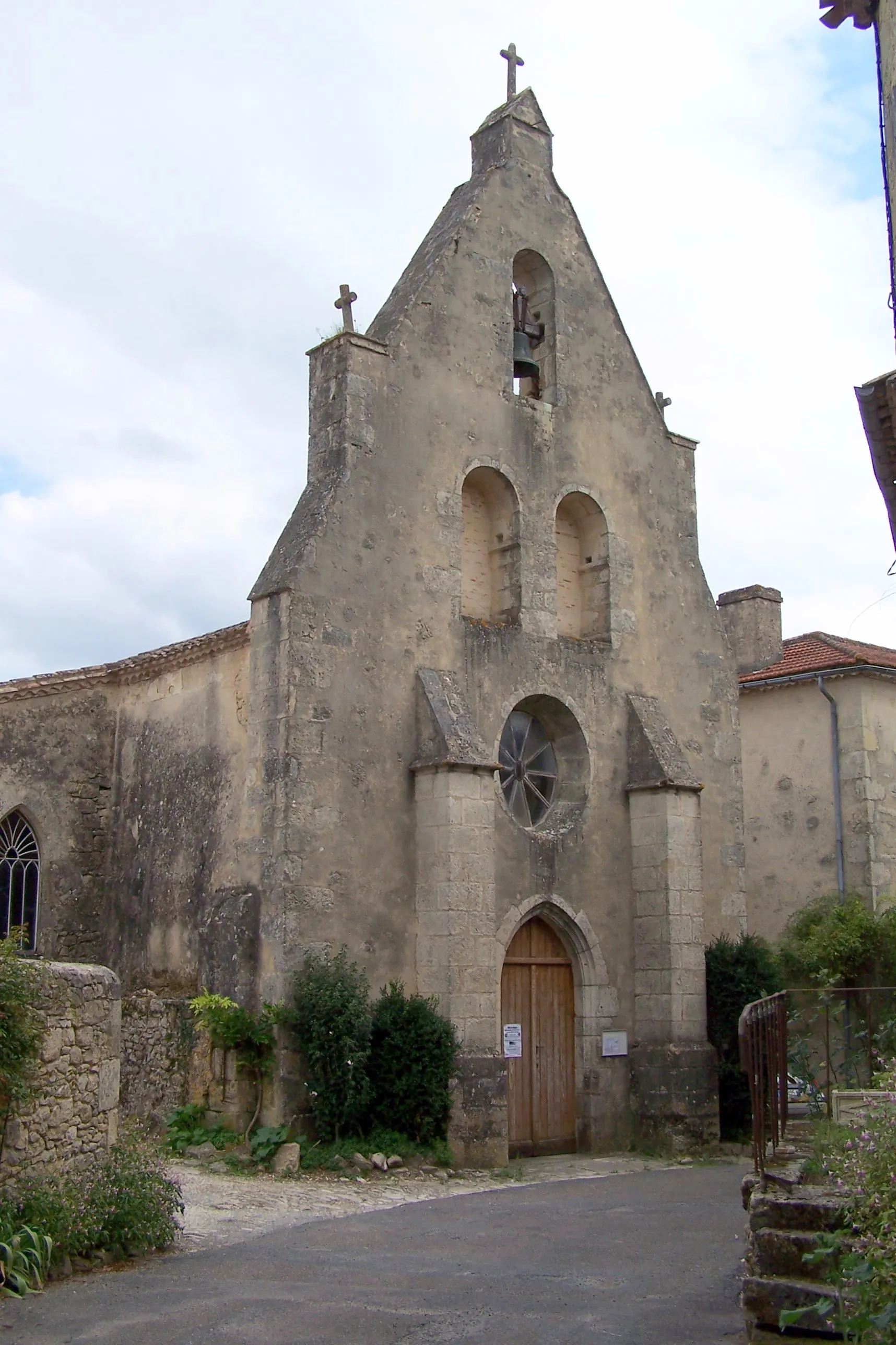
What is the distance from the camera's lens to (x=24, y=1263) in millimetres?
7801

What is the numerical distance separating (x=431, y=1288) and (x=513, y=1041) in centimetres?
670

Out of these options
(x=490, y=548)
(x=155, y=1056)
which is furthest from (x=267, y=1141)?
(x=490, y=548)

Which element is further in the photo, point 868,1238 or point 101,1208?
point 101,1208

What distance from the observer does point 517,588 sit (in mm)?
15570

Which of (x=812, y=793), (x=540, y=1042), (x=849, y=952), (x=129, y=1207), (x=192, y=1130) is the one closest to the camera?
(x=129, y=1207)

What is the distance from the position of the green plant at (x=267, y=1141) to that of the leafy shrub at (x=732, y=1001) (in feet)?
17.4

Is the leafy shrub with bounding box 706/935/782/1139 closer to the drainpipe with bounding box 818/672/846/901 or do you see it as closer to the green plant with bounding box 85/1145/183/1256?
the drainpipe with bounding box 818/672/846/901

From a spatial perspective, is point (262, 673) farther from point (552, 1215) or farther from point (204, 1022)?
point (552, 1215)

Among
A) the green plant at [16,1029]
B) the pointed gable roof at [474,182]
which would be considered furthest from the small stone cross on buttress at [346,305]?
the green plant at [16,1029]

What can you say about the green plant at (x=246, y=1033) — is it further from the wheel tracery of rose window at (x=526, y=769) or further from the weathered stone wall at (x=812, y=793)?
the weathered stone wall at (x=812, y=793)

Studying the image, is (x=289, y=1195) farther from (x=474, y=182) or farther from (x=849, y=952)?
(x=474, y=182)

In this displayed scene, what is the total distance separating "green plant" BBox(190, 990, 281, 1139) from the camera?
12547mm

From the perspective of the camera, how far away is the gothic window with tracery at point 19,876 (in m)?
16.1

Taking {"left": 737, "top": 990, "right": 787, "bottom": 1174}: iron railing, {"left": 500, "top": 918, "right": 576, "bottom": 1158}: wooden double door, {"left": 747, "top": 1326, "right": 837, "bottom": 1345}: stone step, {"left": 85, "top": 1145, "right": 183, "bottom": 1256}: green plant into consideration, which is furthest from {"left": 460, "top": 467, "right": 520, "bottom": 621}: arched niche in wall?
{"left": 747, "top": 1326, "right": 837, "bottom": 1345}: stone step
